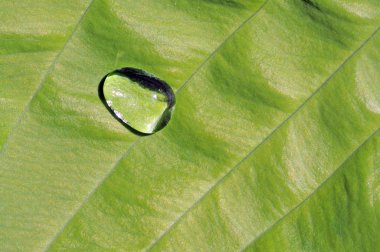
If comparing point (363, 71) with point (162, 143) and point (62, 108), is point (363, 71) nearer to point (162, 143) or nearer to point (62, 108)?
point (162, 143)

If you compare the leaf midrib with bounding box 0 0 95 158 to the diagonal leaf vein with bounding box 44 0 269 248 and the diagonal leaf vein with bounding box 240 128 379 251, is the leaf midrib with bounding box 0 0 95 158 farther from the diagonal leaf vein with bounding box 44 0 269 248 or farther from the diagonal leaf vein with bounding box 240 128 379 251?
the diagonal leaf vein with bounding box 240 128 379 251

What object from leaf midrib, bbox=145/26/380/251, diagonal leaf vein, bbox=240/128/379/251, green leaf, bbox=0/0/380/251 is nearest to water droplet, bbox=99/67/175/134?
green leaf, bbox=0/0/380/251

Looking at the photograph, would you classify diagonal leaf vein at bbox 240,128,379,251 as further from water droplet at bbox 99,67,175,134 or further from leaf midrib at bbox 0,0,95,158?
leaf midrib at bbox 0,0,95,158

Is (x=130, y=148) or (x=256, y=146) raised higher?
(x=256, y=146)

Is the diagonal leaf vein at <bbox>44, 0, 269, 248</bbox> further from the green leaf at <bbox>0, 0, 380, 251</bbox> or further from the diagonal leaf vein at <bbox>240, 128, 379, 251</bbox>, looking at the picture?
the diagonal leaf vein at <bbox>240, 128, 379, 251</bbox>

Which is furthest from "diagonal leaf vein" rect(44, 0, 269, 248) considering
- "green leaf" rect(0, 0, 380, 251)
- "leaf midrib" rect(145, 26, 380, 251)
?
"leaf midrib" rect(145, 26, 380, 251)

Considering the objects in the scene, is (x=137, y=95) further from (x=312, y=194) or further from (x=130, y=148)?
(x=312, y=194)

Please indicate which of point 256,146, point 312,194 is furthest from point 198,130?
point 312,194

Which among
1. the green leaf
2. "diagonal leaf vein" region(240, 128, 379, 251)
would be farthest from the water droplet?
"diagonal leaf vein" region(240, 128, 379, 251)
